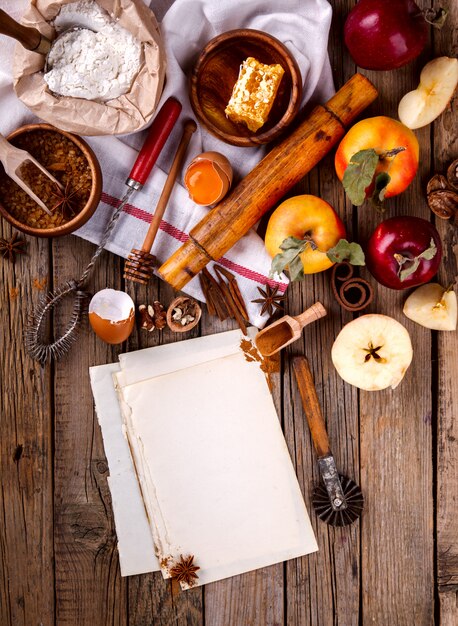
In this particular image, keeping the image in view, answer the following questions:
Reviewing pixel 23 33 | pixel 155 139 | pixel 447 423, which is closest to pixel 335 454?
pixel 447 423

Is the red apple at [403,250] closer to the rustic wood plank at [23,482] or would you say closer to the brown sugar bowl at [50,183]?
the brown sugar bowl at [50,183]

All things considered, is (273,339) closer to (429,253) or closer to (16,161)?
(429,253)

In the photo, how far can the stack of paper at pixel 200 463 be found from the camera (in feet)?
4.03

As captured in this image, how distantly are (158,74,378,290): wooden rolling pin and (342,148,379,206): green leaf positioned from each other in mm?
117

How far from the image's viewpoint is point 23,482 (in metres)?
1.26

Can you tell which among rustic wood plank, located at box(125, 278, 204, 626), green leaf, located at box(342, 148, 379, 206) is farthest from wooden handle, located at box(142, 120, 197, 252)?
rustic wood plank, located at box(125, 278, 204, 626)

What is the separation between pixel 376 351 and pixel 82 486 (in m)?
0.69

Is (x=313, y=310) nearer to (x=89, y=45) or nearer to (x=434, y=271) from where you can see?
(x=434, y=271)

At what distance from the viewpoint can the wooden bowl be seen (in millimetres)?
1098

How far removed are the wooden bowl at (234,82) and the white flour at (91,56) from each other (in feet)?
0.43

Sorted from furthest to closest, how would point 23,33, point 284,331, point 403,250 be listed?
point 284,331 < point 403,250 < point 23,33

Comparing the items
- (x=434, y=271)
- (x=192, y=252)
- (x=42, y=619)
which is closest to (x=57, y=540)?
(x=42, y=619)

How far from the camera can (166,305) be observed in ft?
4.06

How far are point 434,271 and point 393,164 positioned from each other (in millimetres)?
225
